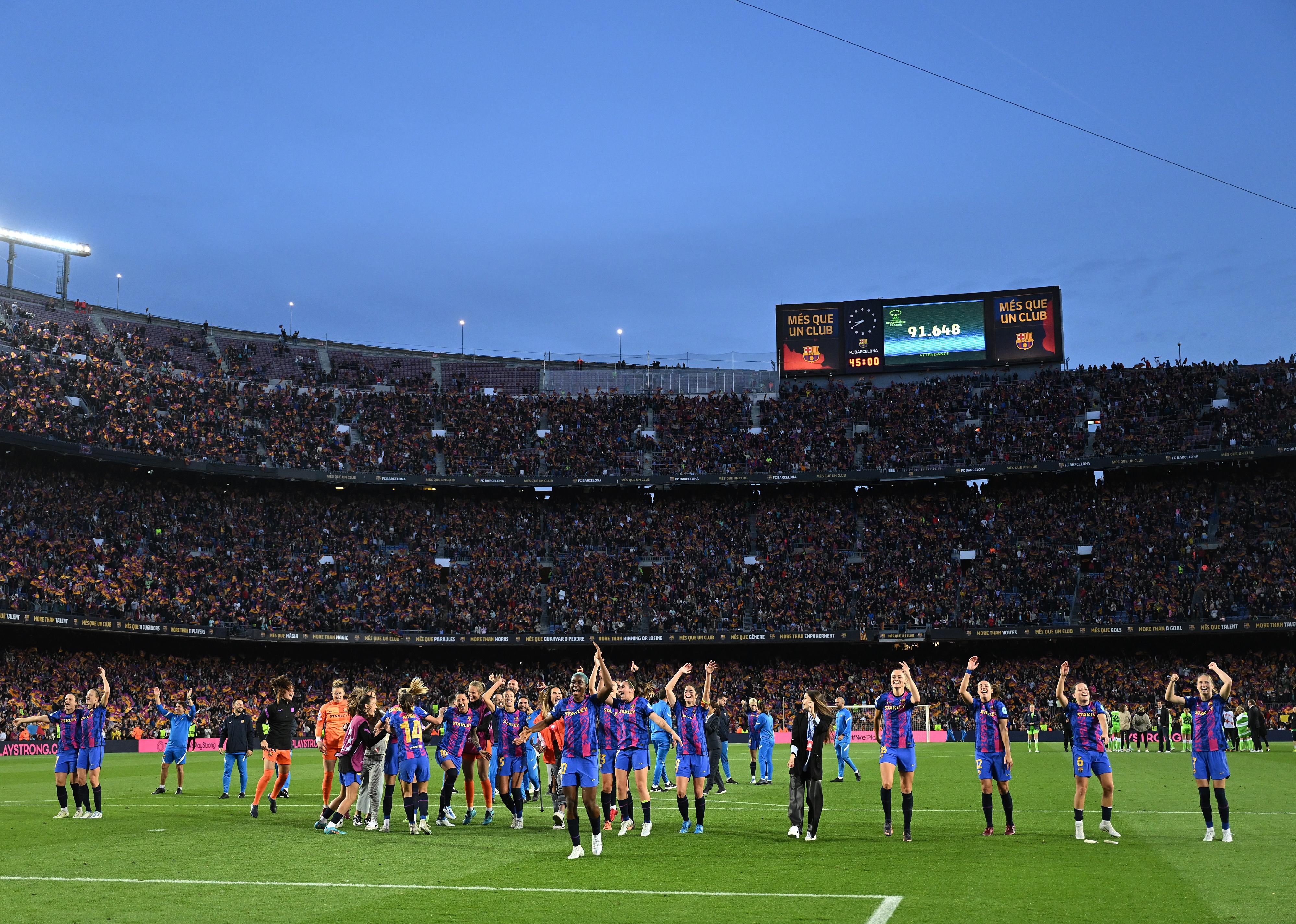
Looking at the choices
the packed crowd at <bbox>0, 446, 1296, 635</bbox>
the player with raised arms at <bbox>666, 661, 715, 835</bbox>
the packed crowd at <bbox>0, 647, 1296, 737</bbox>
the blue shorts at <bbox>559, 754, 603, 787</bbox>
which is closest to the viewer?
the blue shorts at <bbox>559, 754, 603, 787</bbox>

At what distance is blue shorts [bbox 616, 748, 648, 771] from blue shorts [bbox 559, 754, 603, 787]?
8.59ft

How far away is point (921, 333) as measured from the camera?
2928 inches

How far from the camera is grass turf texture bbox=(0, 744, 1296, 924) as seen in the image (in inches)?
465

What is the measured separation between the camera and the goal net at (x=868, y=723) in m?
57.8

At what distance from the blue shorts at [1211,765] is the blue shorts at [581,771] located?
8874 mm

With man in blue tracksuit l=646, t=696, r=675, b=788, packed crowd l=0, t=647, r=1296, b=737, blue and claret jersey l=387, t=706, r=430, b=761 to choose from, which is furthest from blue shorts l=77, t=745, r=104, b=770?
packed crowd l=0, t=647, r=1296, b=737

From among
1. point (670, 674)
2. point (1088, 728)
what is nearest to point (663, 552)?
point (670, 674)

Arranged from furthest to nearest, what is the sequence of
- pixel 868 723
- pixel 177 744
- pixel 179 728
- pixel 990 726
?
pixel 868 723, pixel 179 728, pixel 177 744, pixel 990 726

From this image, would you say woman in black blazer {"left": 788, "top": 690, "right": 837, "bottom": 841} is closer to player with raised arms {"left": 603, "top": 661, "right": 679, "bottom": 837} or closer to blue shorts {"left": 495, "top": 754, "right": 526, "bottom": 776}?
player with raised arms {"left": 603, "top": 661, "right": 679, "bottom": 837}

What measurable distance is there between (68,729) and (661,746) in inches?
489

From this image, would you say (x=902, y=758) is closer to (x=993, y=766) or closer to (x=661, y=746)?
(x=993, y=766)

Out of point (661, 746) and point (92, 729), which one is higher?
point (92, 729)

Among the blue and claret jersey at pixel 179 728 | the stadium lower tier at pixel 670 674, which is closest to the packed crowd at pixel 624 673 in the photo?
the stadium lower tier at pixel 670 674

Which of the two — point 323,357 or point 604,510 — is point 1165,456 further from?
point 323,357
